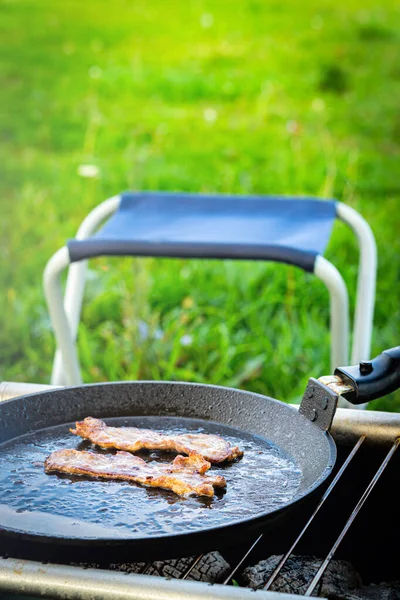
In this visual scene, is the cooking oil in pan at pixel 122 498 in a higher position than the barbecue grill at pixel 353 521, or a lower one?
higher

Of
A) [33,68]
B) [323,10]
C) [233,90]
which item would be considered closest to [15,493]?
[233,90]

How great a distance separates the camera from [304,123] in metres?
4.90

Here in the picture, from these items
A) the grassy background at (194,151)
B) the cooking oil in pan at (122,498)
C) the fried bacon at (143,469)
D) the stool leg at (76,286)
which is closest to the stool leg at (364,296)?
the grassy background at (194,151)

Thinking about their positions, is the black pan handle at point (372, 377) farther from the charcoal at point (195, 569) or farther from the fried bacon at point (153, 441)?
the charcoal at point (195, 569)

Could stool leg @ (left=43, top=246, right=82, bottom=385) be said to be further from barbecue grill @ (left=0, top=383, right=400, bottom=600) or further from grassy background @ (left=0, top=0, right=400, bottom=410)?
barbecue grill @ (left=0, top=383, right=400, bottom=600)

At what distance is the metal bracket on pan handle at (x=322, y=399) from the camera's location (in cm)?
137

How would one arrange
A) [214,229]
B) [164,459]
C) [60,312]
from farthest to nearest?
[214,229], [60,312], [164,459]

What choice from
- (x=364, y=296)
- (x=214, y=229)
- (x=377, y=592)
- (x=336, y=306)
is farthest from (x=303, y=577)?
(x=214, y=229)

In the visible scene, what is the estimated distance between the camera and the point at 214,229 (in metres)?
2.45

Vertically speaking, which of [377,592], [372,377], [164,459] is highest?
[372,377]

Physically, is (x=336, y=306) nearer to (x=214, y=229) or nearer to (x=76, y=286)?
(x=214, y=229)

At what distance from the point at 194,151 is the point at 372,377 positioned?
3404mm

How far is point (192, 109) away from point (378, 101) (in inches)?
42.0

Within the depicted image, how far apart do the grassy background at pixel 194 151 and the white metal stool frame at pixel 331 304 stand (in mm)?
347
